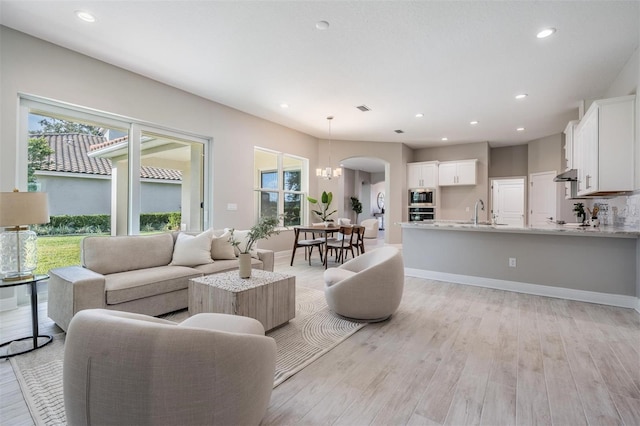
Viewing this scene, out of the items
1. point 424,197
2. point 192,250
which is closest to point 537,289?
point 192,250

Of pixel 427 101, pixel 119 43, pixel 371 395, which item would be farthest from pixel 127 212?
pixel 427 101

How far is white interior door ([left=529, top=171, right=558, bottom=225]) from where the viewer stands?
24.0 feet

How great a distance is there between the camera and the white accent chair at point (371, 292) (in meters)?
2.79

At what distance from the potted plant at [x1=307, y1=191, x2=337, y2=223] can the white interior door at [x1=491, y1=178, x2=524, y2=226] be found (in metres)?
4.87

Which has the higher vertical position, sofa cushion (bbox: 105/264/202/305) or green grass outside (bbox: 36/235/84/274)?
green grass outside (bbox: 36/235/84/274)

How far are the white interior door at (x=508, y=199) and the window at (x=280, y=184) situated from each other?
565 centimetres

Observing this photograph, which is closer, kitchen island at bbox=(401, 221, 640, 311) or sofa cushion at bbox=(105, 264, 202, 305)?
sofa cushion at bbox=(105, 264, 202, 305)

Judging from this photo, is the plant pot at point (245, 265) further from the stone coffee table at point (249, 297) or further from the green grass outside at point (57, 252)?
the green grass outside at point (57, 252)

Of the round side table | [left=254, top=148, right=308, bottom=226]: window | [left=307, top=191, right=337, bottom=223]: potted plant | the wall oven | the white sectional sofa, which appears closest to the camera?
the round side table

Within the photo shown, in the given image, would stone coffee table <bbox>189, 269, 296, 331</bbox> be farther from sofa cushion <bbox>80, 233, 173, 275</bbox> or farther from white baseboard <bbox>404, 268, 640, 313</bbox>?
white baseboard <bbox>404, 268, 640, 313</bbox>

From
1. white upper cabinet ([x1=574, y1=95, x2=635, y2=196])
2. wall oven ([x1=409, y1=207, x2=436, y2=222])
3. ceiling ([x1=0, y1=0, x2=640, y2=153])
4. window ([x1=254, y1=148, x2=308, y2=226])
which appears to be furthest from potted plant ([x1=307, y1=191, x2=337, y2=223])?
white upper cabinet ([x1=574, y1=95, x2=635, y2=196])

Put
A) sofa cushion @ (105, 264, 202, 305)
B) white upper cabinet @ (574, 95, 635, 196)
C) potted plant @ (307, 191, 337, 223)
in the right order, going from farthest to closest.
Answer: potted plant @ (307, 191, 337, 223), white upper cabinet @ (574, 95, 635, 196), sofa cushion @ (105, 264, 202, 305)

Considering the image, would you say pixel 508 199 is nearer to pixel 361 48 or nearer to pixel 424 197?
pixel 424 197

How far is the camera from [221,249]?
3910 millimetres
